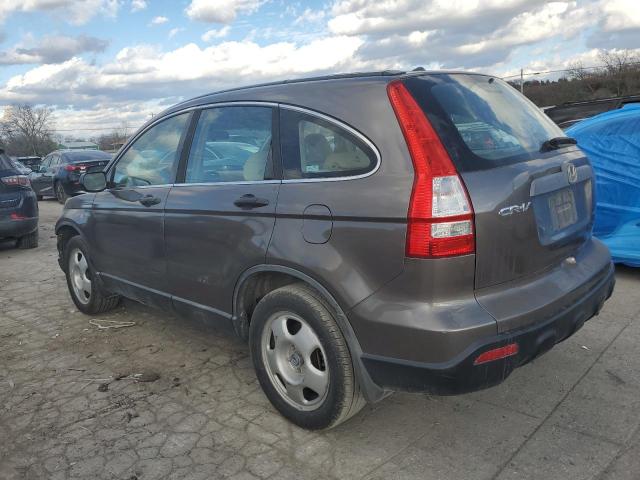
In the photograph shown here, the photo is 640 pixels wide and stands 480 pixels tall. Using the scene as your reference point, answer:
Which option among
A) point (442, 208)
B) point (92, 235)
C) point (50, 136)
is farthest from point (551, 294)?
point (50, 136)

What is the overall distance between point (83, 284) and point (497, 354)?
3.92 m

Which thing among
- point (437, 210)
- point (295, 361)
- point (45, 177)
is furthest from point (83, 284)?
point (45, 177)

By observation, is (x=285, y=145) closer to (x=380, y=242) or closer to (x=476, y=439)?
(x=380, y=242)

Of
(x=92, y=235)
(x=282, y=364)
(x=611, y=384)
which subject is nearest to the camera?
(x=282, y=364)

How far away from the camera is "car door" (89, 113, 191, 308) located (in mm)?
3738

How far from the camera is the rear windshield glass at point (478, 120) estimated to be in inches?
97.6

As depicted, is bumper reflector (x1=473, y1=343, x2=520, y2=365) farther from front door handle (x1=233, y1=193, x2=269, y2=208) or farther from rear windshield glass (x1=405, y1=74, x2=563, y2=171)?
front door handle (x1=233, y1=193, x2=269, y2=208)

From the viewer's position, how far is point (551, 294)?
2.59m

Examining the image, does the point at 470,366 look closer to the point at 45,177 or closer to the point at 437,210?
Answer: the point at 437,210

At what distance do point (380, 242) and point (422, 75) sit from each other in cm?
92

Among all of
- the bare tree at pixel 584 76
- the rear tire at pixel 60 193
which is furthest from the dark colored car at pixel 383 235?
the bare tree at pixel 584 76

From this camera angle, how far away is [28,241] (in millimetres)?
8680

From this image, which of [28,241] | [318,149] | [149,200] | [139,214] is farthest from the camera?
[28,241]

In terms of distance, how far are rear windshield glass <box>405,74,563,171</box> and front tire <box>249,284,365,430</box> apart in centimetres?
100
